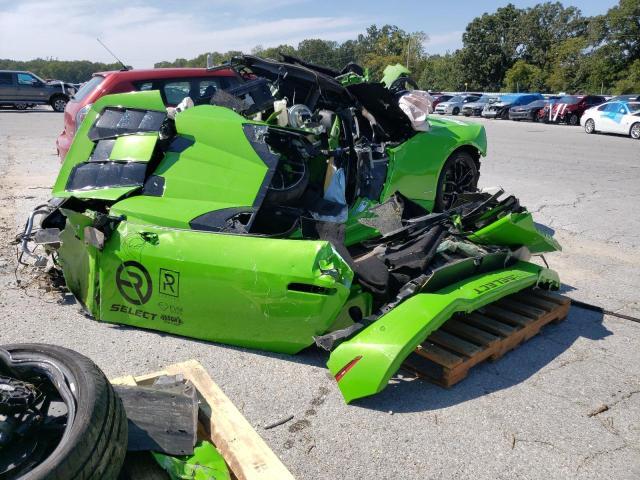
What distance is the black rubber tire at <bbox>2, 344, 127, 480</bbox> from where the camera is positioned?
6.14ft

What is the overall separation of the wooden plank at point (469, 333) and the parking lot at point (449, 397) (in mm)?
168

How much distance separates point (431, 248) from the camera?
3.88 metres

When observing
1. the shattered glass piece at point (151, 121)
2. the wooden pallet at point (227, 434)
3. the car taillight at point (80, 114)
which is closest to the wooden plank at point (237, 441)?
the wooden pallet at point (227, 434)

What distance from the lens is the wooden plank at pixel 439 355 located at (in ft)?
10.8

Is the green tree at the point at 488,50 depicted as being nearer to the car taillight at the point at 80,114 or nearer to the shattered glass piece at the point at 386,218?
the car taillight at the point at 80,114

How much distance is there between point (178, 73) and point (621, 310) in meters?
6.96

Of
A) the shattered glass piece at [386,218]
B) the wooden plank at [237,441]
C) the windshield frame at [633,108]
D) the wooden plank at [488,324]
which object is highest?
the windshield frame at [633,108]

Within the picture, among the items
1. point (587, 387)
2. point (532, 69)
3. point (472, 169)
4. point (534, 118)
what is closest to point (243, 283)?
point (587, 387)

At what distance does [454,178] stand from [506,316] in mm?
2528

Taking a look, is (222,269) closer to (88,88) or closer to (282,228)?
(282,228)

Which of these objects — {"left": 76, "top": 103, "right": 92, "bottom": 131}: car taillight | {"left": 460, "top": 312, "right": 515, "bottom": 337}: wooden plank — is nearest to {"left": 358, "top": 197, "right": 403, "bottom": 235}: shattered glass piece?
{"left": 460, "top": 312, "right": 515, "bottom": 337}: wooden plank

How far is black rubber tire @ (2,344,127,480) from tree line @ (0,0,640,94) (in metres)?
31.6

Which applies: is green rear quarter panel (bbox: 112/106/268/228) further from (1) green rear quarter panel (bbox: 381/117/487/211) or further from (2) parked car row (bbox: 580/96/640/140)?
(2) parked car row (bbox: 580/96/640/140)

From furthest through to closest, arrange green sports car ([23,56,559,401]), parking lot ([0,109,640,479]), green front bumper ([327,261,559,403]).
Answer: green sports car ([23,56,559,401]) → green front bumper ([327,261,559,403]) → parking lot ([0,109,640,479])
